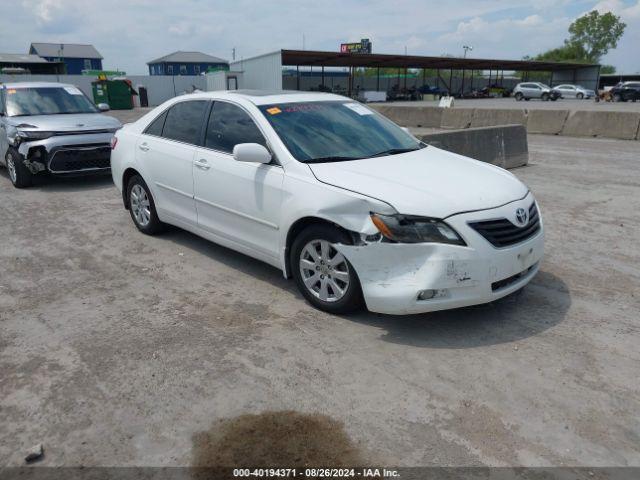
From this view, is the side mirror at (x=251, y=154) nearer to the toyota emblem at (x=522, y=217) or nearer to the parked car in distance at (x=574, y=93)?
the toyota emblem at (x=522, y=217)

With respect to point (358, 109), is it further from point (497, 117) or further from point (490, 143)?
point (497, 117)

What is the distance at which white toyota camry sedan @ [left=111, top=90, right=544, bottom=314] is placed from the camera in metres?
3.69

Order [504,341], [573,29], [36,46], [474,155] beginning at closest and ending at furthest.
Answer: [504,341] → [474,155] → [36,46] → [573,29]

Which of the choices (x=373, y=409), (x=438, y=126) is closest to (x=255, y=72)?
(x=438, y=126)

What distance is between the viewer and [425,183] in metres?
4.01

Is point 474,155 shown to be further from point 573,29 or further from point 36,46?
point 573,29

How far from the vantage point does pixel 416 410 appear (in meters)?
3.06

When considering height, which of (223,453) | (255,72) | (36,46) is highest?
(36,46)

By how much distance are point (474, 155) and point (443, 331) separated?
6.60m

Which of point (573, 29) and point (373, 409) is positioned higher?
point (573, 29)

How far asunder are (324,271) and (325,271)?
0.01 m

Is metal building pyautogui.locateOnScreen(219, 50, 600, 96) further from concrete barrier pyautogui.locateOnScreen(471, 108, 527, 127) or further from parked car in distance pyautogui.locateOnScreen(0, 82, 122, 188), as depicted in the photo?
parked car in distance pyautogui.locateOnScreen(0, 82, 122, 188)

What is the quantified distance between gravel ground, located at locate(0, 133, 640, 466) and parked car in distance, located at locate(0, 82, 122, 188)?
12.3 feet

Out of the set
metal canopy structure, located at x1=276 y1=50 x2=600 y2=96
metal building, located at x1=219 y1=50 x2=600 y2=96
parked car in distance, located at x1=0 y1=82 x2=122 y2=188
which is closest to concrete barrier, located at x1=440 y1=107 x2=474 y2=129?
parked car in distance, located at x1=0 y1=82 x2=122 y2=188
